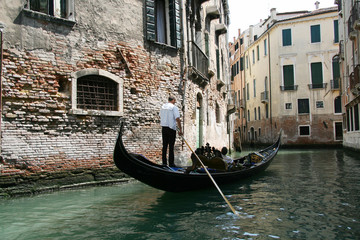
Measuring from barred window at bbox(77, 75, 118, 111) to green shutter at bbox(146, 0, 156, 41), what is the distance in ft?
4.75

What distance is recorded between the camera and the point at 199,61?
10.7m

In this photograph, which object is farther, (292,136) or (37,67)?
(292,136)

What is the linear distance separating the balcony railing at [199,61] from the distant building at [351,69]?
19.6ft

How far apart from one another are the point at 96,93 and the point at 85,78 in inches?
14.3

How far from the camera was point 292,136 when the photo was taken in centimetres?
2344

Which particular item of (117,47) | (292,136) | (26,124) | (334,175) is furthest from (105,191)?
(292,136)

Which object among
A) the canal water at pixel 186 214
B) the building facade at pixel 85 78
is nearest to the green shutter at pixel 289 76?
the building facade at pixel 85 78

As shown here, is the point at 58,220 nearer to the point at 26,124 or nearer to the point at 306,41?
the point at 26,124

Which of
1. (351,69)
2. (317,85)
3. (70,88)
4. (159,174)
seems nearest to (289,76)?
(317,85)

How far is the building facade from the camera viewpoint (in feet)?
19.2

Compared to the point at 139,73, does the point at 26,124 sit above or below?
below

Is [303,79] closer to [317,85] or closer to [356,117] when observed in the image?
[317,85]

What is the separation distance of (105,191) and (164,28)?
4462 millimetres

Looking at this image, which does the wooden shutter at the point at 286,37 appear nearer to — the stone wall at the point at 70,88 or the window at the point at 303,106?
the window at the point at 303,106
